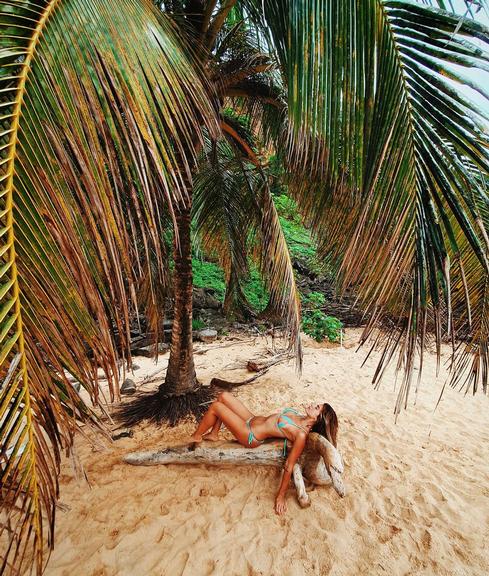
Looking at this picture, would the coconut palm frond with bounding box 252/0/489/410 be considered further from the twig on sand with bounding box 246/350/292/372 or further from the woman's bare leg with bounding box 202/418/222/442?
the twig on sand with bounding box 246/350/292/372

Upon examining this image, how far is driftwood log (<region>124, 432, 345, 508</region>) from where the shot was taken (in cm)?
238

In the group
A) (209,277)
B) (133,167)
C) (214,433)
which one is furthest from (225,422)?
(209,277)

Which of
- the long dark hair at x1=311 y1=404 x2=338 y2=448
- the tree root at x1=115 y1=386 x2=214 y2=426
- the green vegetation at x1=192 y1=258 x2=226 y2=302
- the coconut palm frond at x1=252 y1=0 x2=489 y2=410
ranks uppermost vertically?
the coconut palm frond at x1=252 y1=0 x2=489 y2=410

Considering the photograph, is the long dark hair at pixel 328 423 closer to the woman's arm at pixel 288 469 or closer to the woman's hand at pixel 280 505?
the woman's arm at pixel 288 469

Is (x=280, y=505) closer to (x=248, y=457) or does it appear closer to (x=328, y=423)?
(x=248, y=457)

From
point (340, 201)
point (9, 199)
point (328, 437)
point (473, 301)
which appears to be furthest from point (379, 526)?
point (9, 199)

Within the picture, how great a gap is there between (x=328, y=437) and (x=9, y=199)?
2585 mm

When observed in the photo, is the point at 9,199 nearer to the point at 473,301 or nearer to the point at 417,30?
the point at 417,30

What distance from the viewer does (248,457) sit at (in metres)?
2.57

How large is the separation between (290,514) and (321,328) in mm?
4968

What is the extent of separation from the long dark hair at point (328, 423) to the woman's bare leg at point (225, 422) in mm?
655

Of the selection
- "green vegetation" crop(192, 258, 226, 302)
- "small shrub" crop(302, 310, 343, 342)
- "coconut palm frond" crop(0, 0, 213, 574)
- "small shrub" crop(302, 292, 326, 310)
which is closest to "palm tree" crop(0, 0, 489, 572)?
"coconut palm frond" crop(0, 0, 213, 574)

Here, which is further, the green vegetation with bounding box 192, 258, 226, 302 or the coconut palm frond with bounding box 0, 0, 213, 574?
the green vegetation with bounding box 192, 258, 226, 302

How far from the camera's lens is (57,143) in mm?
777
